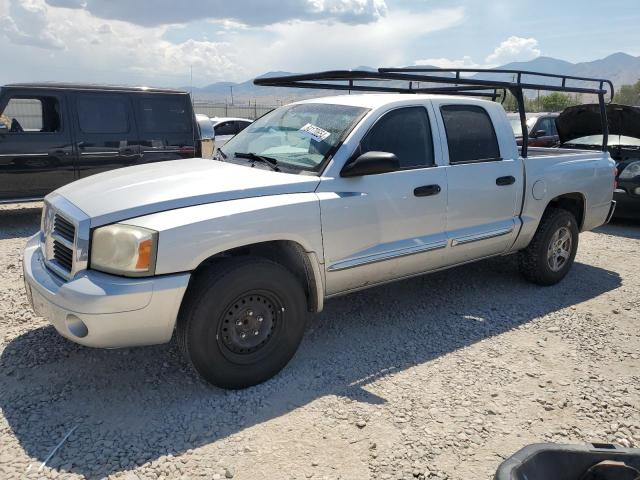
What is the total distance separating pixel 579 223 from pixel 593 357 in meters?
2.16

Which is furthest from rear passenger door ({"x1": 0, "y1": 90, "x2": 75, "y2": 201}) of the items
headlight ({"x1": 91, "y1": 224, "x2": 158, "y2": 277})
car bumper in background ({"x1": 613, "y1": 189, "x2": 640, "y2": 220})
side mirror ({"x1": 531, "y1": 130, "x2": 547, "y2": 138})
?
side mirror ({"x1": 531, "y1": 130, "x2": 547, "y2": 138})

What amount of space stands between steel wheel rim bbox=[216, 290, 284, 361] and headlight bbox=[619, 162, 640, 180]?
707 centimetres

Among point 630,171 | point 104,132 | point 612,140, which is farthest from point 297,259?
point 612,140

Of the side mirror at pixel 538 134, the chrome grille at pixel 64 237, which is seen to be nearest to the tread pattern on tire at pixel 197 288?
the chrome grille at pixel 64 237

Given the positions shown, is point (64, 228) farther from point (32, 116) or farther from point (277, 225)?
point (32, 116)

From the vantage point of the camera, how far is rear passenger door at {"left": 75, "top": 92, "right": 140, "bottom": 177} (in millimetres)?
7871

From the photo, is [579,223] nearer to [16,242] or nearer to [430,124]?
[430,124]

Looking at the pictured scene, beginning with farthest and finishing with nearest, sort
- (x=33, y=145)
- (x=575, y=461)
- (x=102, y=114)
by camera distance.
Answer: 1. (x=102, y=114)
2. (x=33, y=145)
3. (x=575, y=461)

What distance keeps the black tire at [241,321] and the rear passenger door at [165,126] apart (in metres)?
5.72

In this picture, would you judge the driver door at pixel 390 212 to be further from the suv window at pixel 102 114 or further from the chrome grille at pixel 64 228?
the suv window at pixel 102 114

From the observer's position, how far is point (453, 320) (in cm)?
455

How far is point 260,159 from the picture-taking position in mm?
3945

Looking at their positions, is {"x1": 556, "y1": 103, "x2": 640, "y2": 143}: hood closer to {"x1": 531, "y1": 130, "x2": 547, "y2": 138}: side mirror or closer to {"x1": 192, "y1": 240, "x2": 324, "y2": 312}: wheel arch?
{"x1": 531, "y1": 130, "x2": 547, "y2": 138}: side mirror

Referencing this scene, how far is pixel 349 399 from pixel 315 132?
1882 mm
